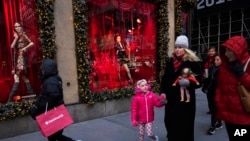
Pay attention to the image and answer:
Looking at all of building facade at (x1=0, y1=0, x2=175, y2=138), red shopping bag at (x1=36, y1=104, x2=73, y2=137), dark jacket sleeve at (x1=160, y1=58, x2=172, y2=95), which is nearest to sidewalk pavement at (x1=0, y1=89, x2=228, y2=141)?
building facade at (x1=0, y1=0, x2=175, y2=138)

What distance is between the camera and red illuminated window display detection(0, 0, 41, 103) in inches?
224

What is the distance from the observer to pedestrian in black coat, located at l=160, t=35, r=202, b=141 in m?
3.65

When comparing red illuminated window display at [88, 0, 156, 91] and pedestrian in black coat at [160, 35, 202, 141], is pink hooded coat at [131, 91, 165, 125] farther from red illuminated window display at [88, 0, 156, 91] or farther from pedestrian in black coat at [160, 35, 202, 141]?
red illuminated window display at [88, 0, 156, 91]

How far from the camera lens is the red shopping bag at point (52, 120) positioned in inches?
141

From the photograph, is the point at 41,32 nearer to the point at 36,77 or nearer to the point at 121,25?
the point at 36,77

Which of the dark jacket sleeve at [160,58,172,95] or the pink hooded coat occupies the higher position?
the dark jacket sleeve at [160,58,172,95]

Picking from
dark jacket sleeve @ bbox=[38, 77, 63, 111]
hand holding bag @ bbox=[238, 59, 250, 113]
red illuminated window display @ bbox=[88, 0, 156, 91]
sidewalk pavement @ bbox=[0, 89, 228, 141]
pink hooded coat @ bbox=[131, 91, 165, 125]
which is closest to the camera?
hand holding bag @ bbox=[238, 59, 250, 113]

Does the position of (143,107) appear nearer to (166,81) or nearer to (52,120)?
(166,81)

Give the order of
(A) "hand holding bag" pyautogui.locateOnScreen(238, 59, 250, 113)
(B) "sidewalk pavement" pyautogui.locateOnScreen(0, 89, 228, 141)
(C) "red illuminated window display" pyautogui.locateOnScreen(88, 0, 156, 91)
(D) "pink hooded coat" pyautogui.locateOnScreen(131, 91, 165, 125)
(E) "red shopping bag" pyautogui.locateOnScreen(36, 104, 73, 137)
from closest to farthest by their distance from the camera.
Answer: (A) "hand holding bag" pyautogui.locateOnScreen(238, 59, 250, 113), (E) "red shopping bag" pyautogui.locateOnScreen(36, 104, 73, 137), (D) "pink hooded coat" pyautogui.locateOnScreen(131, 91, 165, 125), (B) "sidewalk pavement" pyautogui.locateOnScreen(0, 89, 228, 141), (C) "red illuminated window display" pyautogui.locateOnScreen(88, 0, 156, 91)

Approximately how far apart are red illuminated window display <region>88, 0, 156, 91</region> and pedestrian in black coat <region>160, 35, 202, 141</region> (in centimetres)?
339

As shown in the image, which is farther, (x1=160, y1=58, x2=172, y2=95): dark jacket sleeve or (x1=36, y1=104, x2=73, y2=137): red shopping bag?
(x1=160, y1=58, x2=172, y2=95): dark jacket sleeve

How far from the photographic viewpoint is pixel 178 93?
3695 mm

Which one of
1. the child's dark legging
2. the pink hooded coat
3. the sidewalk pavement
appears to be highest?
the pink hooded coat

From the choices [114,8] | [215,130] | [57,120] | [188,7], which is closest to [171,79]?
[57,120]
